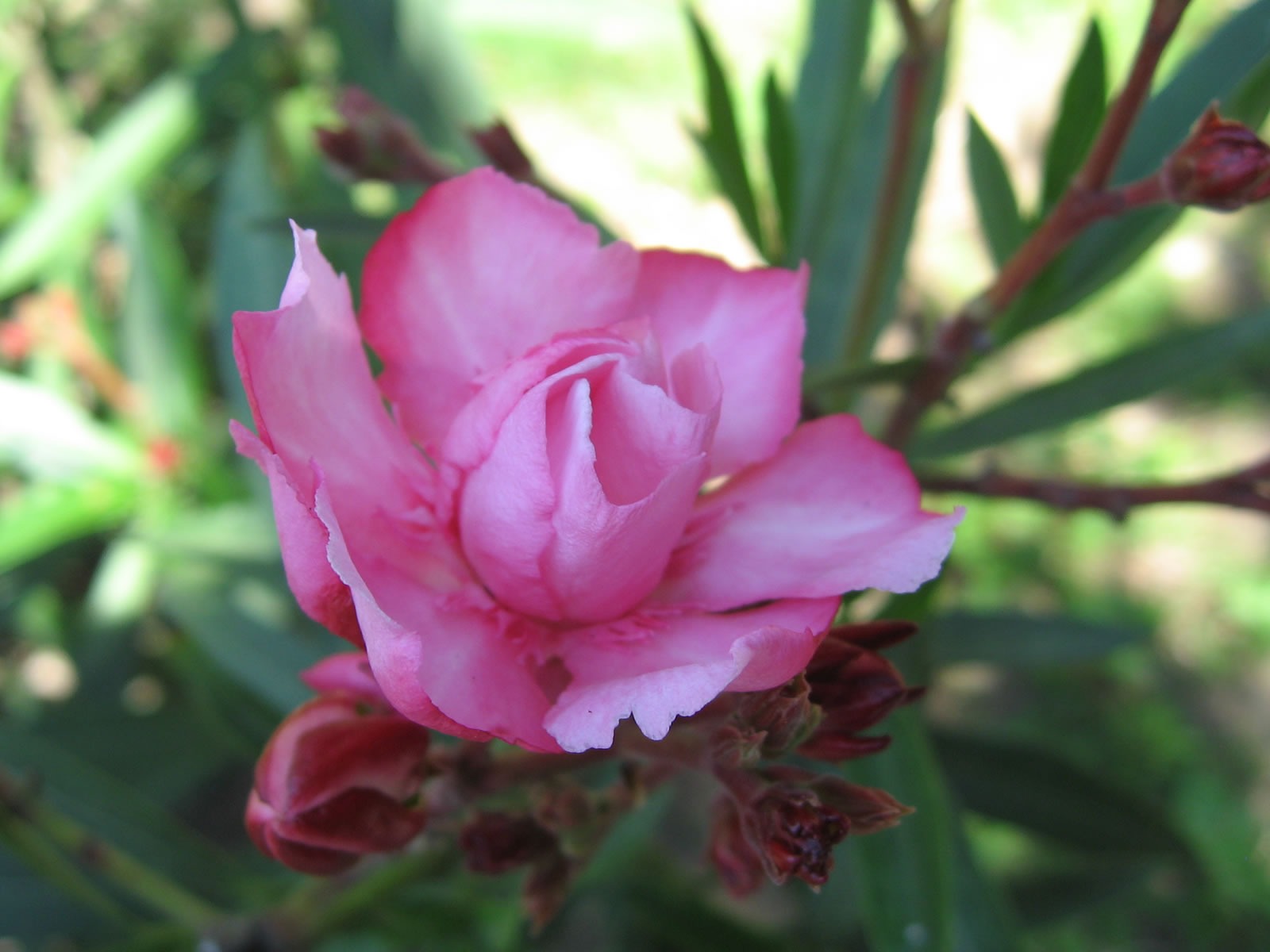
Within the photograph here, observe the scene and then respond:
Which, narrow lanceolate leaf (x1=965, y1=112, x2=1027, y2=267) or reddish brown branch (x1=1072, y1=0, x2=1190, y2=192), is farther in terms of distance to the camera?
narrow lanceolate leaf (x1=965, y1=112, x2=1027, y2=267)

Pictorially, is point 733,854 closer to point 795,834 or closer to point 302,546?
point 795,834

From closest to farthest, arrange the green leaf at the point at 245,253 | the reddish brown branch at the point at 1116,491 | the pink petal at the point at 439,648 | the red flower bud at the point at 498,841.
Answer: the pink petal at the point at 439,648 → the red flower bud at the point at 498,841 → the reddish brown branch at the point at 1116,491 → the green leaf at the point at 245,253

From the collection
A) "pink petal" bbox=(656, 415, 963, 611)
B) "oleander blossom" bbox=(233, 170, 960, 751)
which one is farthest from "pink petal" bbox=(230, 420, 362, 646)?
"pink petal" bbox=(656, 415, 963, 611)

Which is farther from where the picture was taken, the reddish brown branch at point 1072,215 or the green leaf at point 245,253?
the green leaf at point 245,253

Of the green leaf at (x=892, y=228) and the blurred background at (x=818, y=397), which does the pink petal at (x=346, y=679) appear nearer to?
the blurred background at (x=818, y=397)

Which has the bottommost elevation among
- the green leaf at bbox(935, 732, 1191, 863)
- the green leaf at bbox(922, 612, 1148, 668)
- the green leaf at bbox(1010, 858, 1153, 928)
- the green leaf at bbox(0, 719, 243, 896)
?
the green leaf at bbox(1010, 858, 1153, 928)

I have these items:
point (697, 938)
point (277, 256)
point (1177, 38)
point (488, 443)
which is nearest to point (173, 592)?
point (277, 256)

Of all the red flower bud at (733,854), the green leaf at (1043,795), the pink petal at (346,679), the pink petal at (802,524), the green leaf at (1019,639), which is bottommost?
the green leaf at (1043,795)

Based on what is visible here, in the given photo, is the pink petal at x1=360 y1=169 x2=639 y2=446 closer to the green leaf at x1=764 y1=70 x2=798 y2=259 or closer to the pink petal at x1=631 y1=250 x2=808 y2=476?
the pink petal at x1=631 y1=250 x2=808 y2=476

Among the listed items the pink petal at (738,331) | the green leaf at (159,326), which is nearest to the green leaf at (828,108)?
the pink petal at (738,331)
